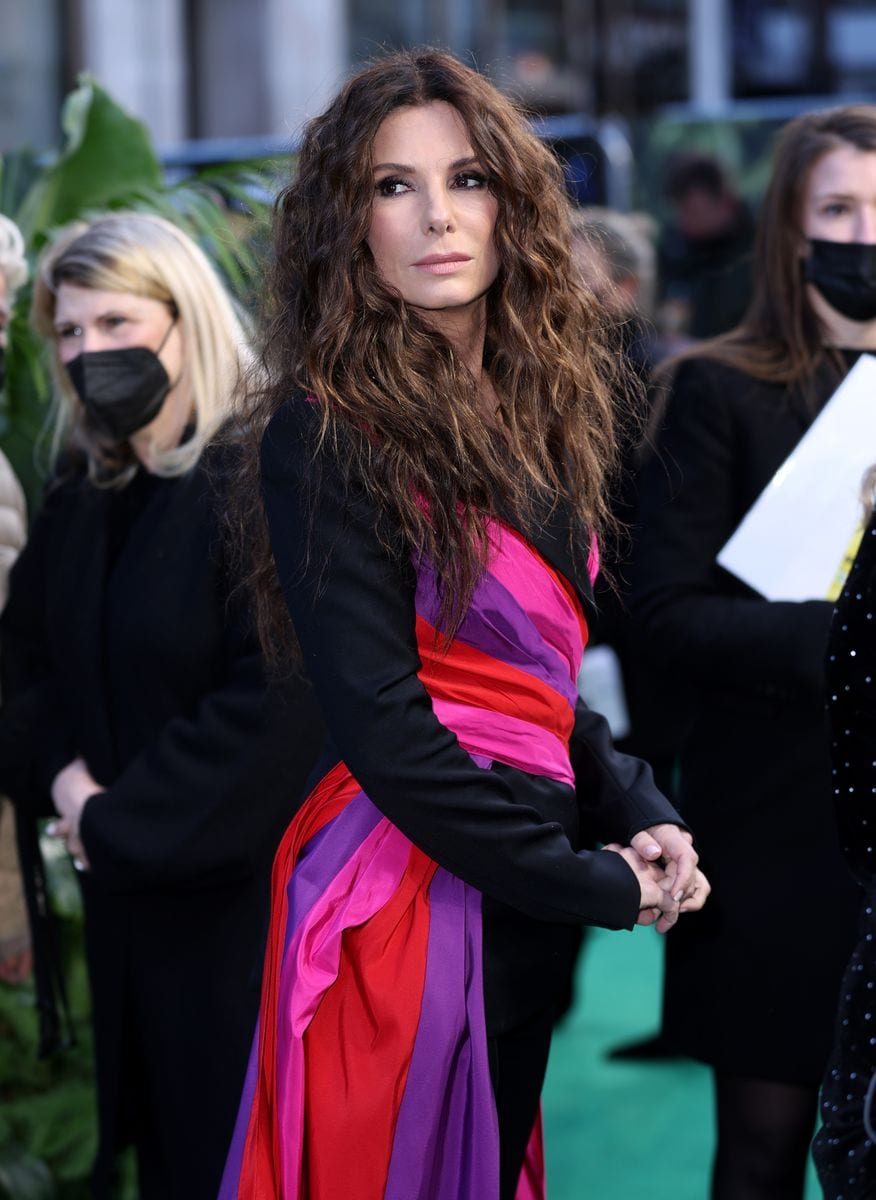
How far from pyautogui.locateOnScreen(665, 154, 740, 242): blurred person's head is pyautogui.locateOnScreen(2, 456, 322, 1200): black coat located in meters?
4.26

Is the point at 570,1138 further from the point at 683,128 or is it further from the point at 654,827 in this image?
the point at 683,128

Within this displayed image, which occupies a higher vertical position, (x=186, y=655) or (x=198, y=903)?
(x=186, y=655)

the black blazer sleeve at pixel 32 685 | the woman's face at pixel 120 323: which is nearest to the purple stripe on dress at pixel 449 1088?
the black blazer sleeve at pixel 32 685

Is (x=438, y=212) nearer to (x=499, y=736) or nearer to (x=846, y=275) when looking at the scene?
(x=499, y=736)

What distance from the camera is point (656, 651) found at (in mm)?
2871

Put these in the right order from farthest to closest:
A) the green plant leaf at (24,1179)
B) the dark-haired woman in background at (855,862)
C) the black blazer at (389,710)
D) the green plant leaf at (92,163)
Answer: the green plant leaf at (92,163) → the green plant leaf at (24,1179) → the black blazer at (389,710) → the dark-haired woman in background at (855,862)

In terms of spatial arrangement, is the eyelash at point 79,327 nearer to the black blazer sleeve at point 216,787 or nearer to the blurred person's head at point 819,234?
the black blazer sleeve at point 216,787

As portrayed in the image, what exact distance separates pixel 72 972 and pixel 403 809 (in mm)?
1847

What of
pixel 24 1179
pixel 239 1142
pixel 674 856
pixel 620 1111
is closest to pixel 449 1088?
pixel 239 1142

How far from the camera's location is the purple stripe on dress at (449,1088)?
6.36 ft

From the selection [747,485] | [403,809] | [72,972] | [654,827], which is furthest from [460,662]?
[72,972]

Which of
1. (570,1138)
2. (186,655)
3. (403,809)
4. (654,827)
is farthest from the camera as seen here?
(570,1138)

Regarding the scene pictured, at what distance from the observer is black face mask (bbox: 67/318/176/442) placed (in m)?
2.81

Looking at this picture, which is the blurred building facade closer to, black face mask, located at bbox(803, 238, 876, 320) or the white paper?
black face mask, located at bbox(803, 238, 876, 320)
